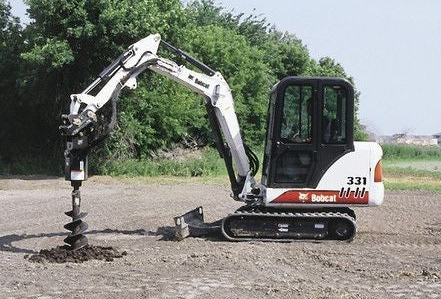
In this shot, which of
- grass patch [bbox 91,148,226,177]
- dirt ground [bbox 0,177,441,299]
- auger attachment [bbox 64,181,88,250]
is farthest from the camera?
grass patch [bbox 91,148,226,177]

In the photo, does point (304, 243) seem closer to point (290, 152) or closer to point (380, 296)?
point (290, 152)

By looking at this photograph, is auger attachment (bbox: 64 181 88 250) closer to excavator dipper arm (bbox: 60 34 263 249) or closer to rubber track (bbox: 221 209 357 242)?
excavator dipper arm (bbox: 60 34 263 249)

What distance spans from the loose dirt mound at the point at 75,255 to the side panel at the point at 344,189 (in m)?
2.91

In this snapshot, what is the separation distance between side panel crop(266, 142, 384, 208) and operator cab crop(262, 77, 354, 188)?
0.11 meters

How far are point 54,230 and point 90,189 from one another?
8.89 meters

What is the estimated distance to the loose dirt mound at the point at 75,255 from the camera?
10.5 metres

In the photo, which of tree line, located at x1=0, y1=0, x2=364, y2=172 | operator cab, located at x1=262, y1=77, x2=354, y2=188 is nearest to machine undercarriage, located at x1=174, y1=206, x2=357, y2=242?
operator cab, located at x1=262, y1=77, x2=354, y2=188

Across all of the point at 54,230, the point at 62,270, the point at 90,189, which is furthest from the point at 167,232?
the point at 90,189

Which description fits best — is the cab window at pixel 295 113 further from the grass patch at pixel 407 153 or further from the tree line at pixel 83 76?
the grass patch at pixel 407 153

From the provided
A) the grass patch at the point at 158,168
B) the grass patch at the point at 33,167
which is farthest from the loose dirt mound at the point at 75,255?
the grass patch at the point at 33,167

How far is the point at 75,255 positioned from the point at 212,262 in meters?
2.09

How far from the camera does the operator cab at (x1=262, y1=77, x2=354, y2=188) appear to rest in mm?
12094

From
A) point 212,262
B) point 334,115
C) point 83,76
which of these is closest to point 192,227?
point 212,262

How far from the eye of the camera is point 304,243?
12.1 meters
